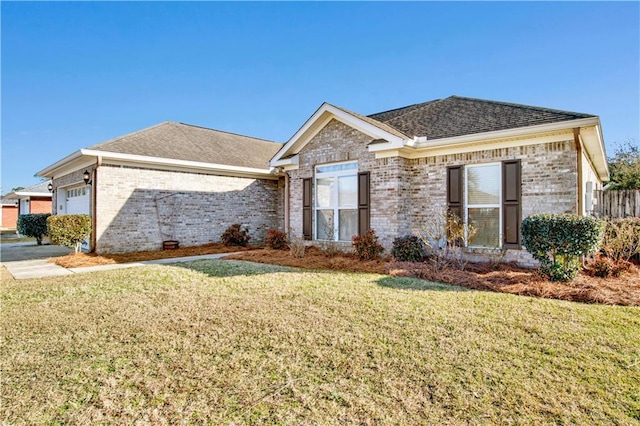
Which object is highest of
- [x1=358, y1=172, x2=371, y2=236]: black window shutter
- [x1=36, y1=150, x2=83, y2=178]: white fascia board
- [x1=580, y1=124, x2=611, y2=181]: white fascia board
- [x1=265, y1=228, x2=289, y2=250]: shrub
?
[x1=36, y1=150, x2=83, y2=178]: white fascia board

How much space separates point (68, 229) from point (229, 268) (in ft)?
20.3

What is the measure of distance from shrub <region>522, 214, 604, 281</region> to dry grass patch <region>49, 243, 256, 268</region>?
9837mm

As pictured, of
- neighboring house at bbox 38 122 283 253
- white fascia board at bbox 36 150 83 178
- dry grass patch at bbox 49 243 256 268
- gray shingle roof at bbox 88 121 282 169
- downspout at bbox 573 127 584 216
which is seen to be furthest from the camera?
gray shingle roof at bbox 88 121 282 169

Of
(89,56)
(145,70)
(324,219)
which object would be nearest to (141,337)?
(324,219)

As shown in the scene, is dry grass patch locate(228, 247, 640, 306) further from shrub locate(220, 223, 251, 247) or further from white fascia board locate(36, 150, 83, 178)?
white fascia board locate(36, 150, 83, 178)

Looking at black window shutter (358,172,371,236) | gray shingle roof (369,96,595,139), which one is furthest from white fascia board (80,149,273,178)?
black window shutter (358,172,371,236)

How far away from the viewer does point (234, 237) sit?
1435cm

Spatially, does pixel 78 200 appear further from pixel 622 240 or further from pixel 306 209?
pixel 622 240

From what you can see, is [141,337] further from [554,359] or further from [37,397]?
[554,359]

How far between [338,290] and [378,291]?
732 mm

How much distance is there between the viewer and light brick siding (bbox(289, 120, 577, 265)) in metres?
7.92

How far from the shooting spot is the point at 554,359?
350 cm

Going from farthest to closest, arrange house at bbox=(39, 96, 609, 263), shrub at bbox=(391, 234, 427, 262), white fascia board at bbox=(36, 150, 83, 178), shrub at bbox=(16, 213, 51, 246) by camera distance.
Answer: shrub at bbox=(16, 213, 51, 246), white fascia board at bbox=(36, 150, 83, 178), shrub at bbox=(391, 234, 427, 262), house at bbox=(39, 96, 609, 263)

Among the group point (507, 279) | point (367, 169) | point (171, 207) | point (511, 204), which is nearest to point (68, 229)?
point (171, 207)
